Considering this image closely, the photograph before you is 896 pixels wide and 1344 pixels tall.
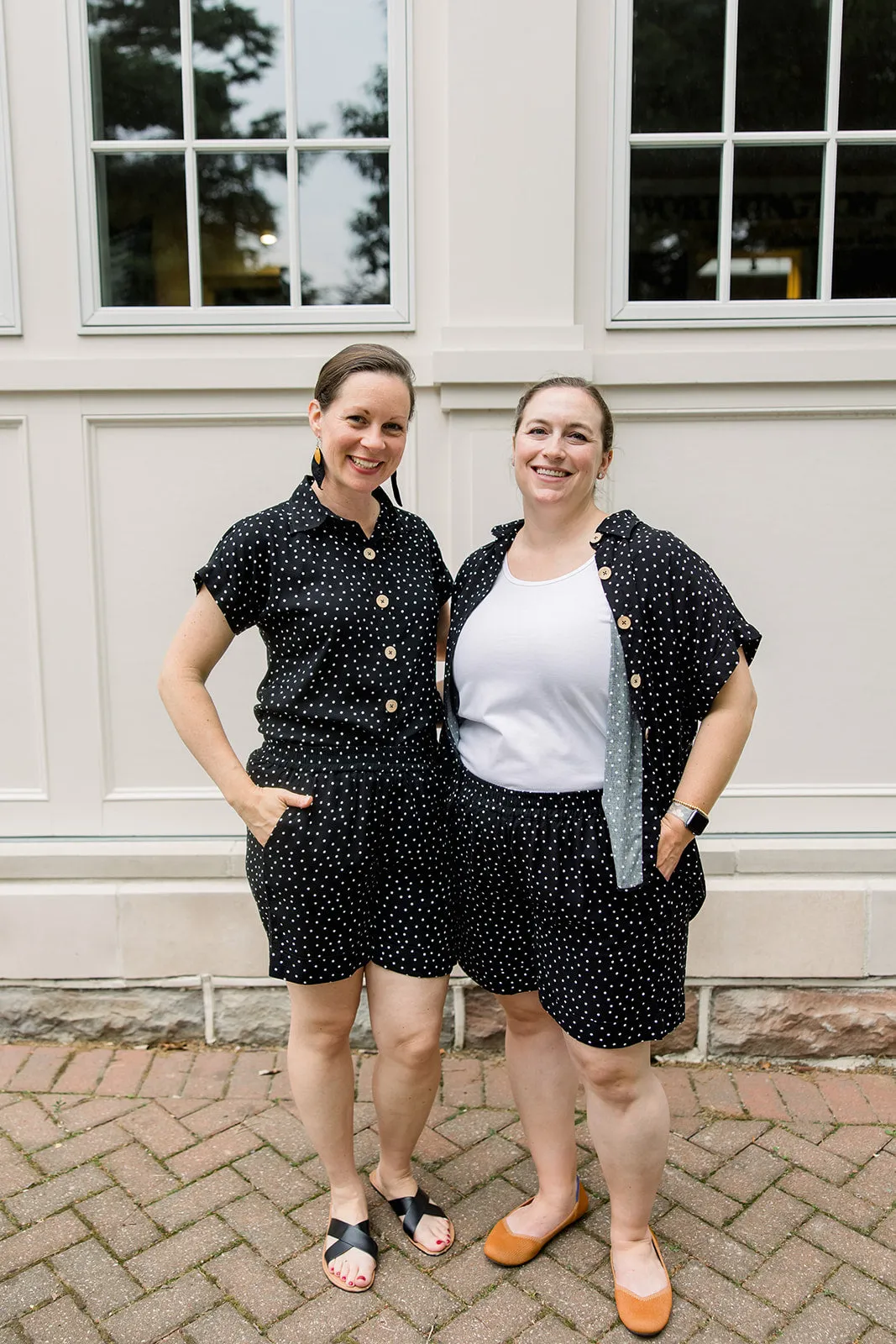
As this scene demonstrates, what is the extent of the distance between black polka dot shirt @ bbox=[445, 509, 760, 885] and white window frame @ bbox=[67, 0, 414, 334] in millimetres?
1442

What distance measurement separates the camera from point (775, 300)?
3125mm

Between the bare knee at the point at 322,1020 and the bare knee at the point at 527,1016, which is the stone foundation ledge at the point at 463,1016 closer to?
the bare knee at the point at 527,1016

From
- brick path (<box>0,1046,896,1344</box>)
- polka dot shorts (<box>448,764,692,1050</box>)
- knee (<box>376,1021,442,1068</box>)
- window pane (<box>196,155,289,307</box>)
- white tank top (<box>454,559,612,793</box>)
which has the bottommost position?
brick path (<box>0,1046,896,1344</box>)

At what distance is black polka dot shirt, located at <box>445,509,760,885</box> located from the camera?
198 cm

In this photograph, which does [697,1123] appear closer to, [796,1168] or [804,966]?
[796,1168]

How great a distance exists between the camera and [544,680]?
2.04m

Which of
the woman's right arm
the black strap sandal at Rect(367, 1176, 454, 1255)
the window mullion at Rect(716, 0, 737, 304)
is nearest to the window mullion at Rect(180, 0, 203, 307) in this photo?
the woman's right arm

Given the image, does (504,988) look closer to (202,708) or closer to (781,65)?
(202,708)

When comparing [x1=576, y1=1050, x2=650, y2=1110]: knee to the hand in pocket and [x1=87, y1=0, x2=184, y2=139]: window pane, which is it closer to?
the hand in pocket

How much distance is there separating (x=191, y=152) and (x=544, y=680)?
214 cm

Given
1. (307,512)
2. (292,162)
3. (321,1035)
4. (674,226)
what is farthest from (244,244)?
(321,1035)

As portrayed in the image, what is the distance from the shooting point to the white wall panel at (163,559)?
315cm

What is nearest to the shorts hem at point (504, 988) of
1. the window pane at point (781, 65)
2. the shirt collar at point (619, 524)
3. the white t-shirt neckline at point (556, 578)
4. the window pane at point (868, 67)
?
the white t-shirt neckline at point (556, 578)

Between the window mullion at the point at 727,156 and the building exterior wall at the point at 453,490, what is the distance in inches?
8.0
